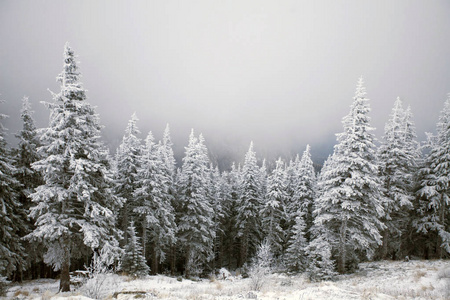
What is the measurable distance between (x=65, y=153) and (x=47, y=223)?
395 cm

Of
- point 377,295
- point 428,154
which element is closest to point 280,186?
point 428,154

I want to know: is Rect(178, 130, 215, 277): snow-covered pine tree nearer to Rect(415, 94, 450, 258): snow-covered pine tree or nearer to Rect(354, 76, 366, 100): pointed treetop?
Rect(354, 76, 366, 100): pointed treetop

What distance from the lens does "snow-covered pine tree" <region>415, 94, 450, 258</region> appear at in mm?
20516

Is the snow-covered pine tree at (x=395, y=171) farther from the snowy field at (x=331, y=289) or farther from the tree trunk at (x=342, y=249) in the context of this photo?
the tree trunk at (x=342, y=249)

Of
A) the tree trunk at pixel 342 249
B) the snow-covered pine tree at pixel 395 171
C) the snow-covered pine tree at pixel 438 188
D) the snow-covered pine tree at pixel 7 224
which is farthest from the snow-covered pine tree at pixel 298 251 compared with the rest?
the snow-covered pine tree at pixel 7 224

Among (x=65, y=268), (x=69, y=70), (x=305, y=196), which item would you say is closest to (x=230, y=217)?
(x=305, y=196)

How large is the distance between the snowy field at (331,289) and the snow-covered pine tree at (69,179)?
96.3 inches

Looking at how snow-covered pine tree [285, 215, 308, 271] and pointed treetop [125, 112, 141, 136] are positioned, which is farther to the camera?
pointed treetop [125, 112, 141, 136]

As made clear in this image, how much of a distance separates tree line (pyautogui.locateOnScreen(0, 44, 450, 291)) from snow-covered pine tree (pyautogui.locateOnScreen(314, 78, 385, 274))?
0.09 m

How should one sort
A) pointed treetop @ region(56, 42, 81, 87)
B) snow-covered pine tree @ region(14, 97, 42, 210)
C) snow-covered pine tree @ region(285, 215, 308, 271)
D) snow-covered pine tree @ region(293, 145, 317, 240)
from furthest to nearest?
snow-covered pine tree @ region(293, 145, 317, 240)
snow-covered pine tree @ region(285, 215, 308, 271)
snow-covered pine tree @ region(14, 97, 42, 210)
pointed treetop @ region(56, 42, 81, 87)

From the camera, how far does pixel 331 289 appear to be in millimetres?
11828

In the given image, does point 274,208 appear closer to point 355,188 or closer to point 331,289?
point 355,188

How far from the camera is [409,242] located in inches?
971

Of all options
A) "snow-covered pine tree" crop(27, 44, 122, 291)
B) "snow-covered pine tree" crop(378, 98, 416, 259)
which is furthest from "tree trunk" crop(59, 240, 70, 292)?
"snow-covered pine tree" crop(378, 98, 416, 259)
